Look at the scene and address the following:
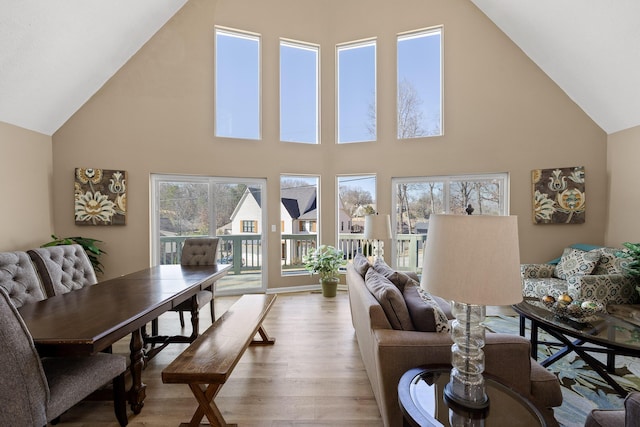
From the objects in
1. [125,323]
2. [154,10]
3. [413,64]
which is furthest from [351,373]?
[154,10]

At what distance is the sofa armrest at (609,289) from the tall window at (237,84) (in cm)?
491

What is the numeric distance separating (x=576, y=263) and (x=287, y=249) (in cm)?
423

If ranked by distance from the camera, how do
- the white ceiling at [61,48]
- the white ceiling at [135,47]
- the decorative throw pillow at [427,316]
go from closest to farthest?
the decorative throw pillow at [427,316], the white ceiling at [61,48], the white ceiling at [135,47]

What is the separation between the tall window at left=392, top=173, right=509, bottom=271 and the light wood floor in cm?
220

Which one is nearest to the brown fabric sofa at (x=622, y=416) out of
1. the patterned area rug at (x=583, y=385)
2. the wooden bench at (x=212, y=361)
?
the patterned area rug at (x=583, y=385)

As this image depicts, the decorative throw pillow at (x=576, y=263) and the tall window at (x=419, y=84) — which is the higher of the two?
the tall window at (x=419, y=84)

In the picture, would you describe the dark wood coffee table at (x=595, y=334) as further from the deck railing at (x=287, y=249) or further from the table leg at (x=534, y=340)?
the deck railing at (x=287, y=249)

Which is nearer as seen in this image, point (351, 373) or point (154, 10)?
point (351, 373)

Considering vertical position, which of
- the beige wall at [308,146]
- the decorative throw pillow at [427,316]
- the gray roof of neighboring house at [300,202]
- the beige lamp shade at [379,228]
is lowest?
the decorative throw pillow at [427,316]

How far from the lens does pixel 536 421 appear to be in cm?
113

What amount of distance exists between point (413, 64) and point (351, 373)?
4900 mm

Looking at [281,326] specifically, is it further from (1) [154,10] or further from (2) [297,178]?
(1) [154,10]

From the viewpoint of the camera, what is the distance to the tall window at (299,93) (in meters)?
4.98

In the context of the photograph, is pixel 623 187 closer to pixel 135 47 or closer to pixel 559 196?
pixel 559 196
